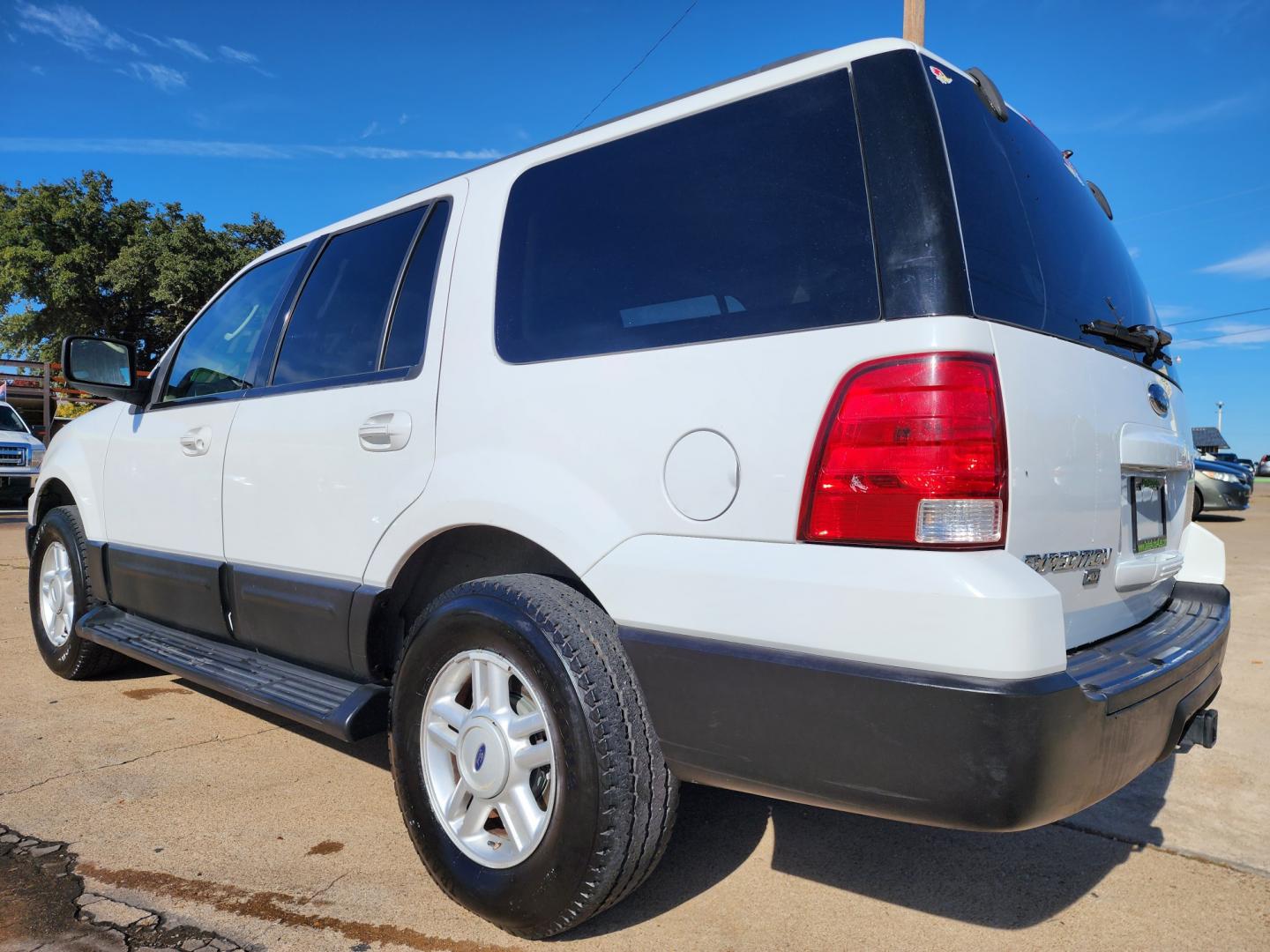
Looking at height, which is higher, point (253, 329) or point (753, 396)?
point (253, 329)

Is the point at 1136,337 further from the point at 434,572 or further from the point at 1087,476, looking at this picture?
the point at 434,572

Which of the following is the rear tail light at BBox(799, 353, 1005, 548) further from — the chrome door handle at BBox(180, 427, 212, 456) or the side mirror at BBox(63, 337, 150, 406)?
the side mirror at BBox(63, 337, 150, 406)

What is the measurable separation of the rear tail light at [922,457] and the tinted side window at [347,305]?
1613 millimetres

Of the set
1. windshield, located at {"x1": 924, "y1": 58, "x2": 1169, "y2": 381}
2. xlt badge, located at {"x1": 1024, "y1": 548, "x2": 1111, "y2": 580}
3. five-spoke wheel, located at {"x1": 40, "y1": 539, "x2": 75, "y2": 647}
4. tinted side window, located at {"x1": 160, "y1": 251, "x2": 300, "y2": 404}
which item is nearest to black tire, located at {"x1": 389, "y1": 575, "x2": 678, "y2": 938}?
xlt badge, located at {"x1": 1024, "y1": 548, "x2": 1111, "y2": 580}

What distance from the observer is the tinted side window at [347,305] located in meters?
2.86

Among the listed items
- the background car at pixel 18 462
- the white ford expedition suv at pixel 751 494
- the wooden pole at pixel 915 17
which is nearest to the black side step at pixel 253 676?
the white ford expedition suv at pixel 751 494

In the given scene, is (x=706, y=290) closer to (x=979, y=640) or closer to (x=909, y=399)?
(x=909, y=399)

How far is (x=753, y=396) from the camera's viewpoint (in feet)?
5.99

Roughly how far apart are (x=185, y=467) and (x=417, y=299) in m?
1.35

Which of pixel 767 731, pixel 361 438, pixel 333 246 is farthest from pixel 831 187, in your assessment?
pixel 333 246

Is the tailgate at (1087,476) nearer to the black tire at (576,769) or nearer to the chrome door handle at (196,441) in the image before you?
the black tire at (576,769)

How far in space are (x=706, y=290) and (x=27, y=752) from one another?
10.2ft

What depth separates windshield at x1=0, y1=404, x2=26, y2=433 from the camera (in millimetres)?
16172

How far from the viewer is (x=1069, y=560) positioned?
6.12 ft
